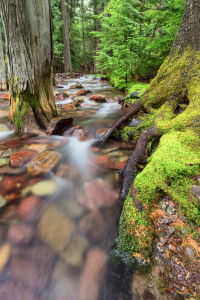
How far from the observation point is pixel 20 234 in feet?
5.86

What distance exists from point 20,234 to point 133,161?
177cm

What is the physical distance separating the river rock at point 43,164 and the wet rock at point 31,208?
58 centimetres

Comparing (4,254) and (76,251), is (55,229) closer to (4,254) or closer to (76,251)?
(76,251)

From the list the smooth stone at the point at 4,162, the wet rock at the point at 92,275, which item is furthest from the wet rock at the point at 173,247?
the smooth stone at the point at 4,162

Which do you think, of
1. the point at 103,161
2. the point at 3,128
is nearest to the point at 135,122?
the point at 103,161

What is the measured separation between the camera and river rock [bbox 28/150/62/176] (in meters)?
2.76

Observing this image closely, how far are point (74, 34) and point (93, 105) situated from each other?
70.3ft

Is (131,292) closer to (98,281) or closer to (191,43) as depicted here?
(98,281)

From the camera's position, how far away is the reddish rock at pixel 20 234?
1.73 meters

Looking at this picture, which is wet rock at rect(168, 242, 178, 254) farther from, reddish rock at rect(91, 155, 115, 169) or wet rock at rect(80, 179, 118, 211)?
reddish rock at rect(91, 155, 115, 169)

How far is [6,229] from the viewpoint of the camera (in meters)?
1.82

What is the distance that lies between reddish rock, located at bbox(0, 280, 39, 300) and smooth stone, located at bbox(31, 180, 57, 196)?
1124 mm

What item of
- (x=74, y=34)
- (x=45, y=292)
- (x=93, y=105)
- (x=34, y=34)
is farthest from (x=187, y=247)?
(x=74, y=34)

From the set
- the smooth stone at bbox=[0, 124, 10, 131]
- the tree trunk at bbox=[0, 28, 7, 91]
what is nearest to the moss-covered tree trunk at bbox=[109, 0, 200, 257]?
the smooth stone at bbox=[0, 124, 10, 131]
